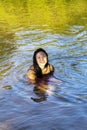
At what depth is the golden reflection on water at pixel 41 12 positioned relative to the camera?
20.8 meters

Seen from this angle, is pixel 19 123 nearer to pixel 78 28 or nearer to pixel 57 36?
pixel 57 36

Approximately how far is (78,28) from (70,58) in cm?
605

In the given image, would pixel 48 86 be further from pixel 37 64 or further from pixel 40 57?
pixel 40 57

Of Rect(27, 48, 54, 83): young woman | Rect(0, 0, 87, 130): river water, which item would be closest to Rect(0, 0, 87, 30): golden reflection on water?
Rect(0, 0, 87, 130): river water

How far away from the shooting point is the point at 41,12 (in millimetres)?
24672

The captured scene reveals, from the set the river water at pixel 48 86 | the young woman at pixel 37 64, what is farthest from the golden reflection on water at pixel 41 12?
the young woman at pixel 37 64

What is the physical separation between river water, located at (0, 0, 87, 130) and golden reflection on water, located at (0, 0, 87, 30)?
3.39 m

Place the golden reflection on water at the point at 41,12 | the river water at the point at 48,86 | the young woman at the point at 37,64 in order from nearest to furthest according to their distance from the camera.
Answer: the river water at the point at 48,86, the young woman at the point at 37,64, the golden reflection on water at the point at 41,12

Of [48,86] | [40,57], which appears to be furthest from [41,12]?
[48,86]

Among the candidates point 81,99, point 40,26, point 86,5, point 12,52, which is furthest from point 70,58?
point 86,5

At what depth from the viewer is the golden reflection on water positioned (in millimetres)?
20812

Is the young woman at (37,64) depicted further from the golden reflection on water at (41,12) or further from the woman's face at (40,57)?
the golden reflection on water at (41,12)

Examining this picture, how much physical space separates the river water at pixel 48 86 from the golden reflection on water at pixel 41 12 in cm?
339

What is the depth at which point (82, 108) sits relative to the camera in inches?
299
